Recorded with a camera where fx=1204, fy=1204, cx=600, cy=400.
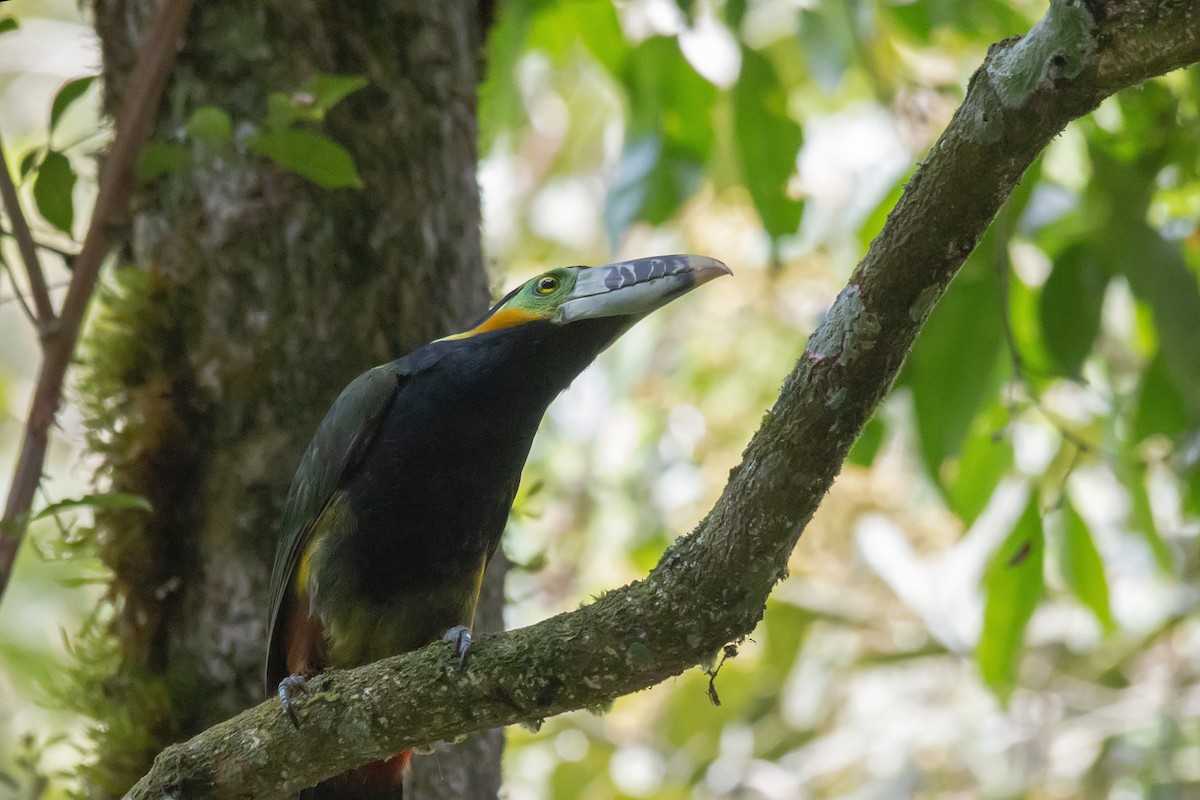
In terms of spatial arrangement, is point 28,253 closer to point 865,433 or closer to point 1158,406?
point 865,433

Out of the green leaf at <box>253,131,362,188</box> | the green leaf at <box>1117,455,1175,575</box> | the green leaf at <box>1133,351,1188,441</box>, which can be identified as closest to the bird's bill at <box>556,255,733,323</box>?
the green leaf at <box>253,131,362,188</box>

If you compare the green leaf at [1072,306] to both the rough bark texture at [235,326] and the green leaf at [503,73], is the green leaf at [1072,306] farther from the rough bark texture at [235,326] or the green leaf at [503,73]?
the green leaf at [503,73]

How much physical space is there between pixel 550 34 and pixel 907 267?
2712mm

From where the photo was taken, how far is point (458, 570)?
2.61m

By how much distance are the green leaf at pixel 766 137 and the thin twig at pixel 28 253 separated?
196 centimetres

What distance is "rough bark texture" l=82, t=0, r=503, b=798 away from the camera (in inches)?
103

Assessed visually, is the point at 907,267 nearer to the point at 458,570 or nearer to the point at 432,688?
the point at 432,688

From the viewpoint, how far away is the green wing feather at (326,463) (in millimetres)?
2520

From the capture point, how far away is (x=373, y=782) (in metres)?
2.64

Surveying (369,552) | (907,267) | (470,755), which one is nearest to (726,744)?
(470,755)

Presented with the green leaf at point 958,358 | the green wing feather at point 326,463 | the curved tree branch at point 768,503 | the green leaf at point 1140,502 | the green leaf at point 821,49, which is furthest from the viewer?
the green leaf at point 821,49

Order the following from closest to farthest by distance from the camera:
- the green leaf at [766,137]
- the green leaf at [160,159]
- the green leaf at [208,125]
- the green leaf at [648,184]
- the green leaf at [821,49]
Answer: the green leaf at [208,125]
the green leaf at [160,159]
the green leaf at [766,137]
the green leaf at [648,184]
the green leaf at [821,49]

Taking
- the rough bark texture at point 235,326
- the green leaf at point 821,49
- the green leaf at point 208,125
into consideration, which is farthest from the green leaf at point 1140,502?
the green leaf at point 208,125

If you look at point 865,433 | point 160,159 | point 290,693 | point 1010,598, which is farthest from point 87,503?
point 1010,598
